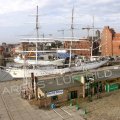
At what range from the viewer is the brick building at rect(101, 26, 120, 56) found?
268 ft

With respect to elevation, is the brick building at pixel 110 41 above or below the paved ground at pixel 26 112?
above

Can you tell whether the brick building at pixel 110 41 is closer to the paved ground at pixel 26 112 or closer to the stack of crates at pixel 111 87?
the stack of crates at pixel 111 87

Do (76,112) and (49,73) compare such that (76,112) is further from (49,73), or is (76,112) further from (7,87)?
(49,73)

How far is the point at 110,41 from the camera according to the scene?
82.1 meters

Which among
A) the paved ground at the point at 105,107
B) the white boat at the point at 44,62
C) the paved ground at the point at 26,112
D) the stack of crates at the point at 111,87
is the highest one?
the white boat at the point at 44,62

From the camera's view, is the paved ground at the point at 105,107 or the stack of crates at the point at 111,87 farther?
the stack of crates at the point at 111,87

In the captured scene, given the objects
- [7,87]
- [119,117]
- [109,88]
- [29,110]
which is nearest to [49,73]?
[7,87]

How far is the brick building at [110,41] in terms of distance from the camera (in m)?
81.7

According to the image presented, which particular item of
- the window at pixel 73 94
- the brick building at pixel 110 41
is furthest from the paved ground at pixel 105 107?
the brick building at pixel 110 41

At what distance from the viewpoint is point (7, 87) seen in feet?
149

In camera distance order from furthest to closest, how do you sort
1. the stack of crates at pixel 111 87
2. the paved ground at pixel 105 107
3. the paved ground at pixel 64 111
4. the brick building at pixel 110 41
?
the brick building at pixel 110 41 < the stack of crates at pixel 111 87 < the paved ground at pixel 64 111 < the paved ground at pixel 105 107

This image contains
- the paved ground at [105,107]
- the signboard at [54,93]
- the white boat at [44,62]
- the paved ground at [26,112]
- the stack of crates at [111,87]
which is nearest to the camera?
the paved ground at [105,107]

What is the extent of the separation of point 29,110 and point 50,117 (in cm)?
374

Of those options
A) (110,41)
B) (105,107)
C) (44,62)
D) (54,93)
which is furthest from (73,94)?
(110,41)
